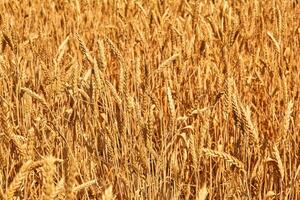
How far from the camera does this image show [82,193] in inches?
56.2

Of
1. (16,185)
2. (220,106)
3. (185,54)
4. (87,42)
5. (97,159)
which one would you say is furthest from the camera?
(87,42)

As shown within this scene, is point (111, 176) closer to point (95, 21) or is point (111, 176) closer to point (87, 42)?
point (87, 42)

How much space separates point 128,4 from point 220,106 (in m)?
1.15

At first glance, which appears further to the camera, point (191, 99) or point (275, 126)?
point (191, 99)

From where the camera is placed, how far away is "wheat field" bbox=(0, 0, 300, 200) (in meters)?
1.16

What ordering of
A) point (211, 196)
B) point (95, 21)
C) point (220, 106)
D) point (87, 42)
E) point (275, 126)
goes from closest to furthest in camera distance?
point (211, 196) → point (275, 126) → point (220, 106) → point (87, 42) → point (95, 21)

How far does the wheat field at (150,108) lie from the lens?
45.5 inches

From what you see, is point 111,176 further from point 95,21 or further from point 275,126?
point 95,21

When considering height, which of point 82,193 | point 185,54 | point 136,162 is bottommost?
point 82,193

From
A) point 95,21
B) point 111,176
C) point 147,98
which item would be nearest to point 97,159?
point 111,176

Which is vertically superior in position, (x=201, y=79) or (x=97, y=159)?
(x=201, y=79)

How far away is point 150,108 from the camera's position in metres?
1.33

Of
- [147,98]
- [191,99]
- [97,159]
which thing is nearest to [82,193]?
[97,159]

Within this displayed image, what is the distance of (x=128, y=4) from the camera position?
2.67 m
